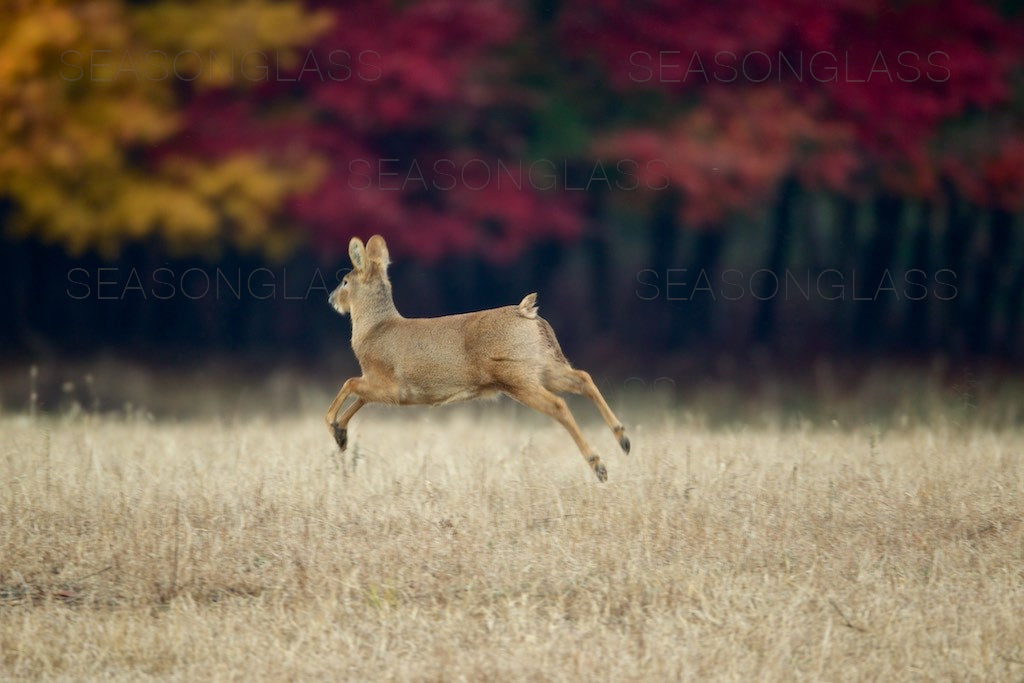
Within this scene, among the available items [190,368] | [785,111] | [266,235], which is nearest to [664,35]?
[785,111]

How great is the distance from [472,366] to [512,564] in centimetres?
199

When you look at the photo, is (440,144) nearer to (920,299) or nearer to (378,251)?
(378,251)

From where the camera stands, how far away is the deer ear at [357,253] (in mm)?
9555

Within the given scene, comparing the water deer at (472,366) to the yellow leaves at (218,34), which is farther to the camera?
the yellow leaves at (218,34)

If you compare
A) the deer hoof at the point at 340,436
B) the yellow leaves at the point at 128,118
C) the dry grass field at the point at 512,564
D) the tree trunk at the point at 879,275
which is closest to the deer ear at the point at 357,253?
the deer hoof at the point at 340,436

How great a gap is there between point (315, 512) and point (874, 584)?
9.50 ft

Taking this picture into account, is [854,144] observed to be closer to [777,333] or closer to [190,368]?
[777,333]

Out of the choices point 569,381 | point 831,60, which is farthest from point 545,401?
point 831,60

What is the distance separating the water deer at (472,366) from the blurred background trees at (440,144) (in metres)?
7.31

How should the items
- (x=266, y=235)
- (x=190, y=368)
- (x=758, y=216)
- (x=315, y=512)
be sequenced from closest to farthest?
(x=315, y=512)
(x=266, y=235)
(x=190, y=368)
(x=758, y=216)

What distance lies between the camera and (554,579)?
6832 millimetres

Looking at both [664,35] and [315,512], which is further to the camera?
[664,35]

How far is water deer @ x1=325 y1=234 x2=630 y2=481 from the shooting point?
8633 millimetres

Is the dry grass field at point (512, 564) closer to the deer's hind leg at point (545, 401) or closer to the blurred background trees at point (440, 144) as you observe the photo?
the deer's hind leg at point (545, 401)
